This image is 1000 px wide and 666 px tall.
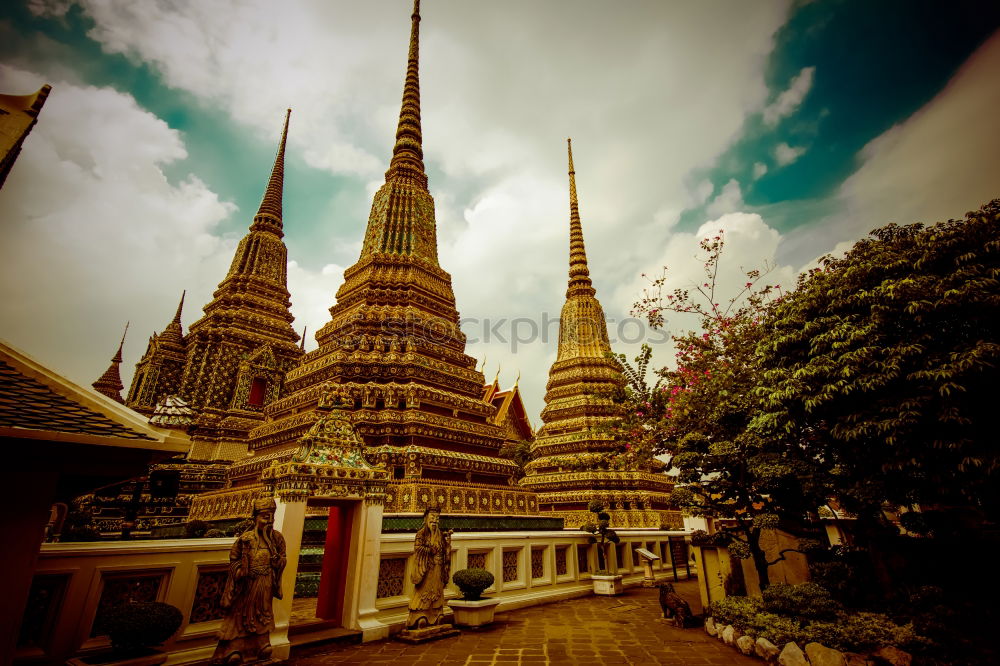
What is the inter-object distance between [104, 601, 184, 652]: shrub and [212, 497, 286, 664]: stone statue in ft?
2.53

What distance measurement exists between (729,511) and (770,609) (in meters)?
1.84

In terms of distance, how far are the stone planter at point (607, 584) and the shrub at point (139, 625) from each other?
29.8ft

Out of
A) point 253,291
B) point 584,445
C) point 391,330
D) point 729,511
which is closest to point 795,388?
point 729,511

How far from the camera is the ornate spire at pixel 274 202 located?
25.2 m

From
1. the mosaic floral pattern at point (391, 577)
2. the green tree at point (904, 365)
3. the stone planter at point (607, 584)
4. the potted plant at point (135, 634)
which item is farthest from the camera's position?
the stone planter at point (607, 584)

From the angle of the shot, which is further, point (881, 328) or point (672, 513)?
point (672, 513)

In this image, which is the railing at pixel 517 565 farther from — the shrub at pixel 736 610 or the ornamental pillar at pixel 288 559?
the shrub at pixel 736 610

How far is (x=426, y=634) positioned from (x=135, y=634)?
354 cm

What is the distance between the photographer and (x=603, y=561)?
12.0 metres

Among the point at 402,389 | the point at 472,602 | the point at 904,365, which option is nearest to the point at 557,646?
the point at 472,602

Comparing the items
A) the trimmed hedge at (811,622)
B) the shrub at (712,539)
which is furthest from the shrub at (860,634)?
the shrub at (712,539)

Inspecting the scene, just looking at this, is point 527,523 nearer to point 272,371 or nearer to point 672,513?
point 672,513

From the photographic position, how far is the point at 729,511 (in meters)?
8.25

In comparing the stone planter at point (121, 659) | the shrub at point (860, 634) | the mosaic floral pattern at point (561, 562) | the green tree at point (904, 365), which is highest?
the green tree at point (904, 365)
